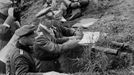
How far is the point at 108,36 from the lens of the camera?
5.45 meters

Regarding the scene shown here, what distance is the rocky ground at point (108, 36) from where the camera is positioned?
445 cm

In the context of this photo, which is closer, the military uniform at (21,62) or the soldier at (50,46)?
the military uniform at (21,62)

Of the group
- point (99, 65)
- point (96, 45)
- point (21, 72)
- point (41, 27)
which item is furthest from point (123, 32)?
point (21, 72)

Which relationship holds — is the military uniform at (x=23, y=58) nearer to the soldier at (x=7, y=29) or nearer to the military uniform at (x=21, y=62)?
the military uniform at (x=21, y=62)

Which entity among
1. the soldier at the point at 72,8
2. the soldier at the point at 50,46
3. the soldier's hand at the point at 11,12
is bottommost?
the soldier at the point at 72,8

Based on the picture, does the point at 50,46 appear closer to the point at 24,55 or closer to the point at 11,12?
the point at 24,55

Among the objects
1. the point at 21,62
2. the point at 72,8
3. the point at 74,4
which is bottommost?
the point at 72,8

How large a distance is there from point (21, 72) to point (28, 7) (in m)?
5.79

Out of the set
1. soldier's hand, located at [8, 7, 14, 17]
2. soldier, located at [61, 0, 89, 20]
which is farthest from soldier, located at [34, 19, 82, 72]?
soldier, located at [61, 0, 89, 20]

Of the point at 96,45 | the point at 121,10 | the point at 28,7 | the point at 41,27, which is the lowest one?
the point at 28,7

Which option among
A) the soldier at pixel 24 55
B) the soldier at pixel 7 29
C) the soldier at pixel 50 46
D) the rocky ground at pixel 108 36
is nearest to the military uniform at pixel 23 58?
the soldier at pixel 24 55

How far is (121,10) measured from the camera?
699 cm

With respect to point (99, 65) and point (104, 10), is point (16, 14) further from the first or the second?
point (99, 65)

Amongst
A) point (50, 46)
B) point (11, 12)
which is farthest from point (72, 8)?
point (50, 46)
